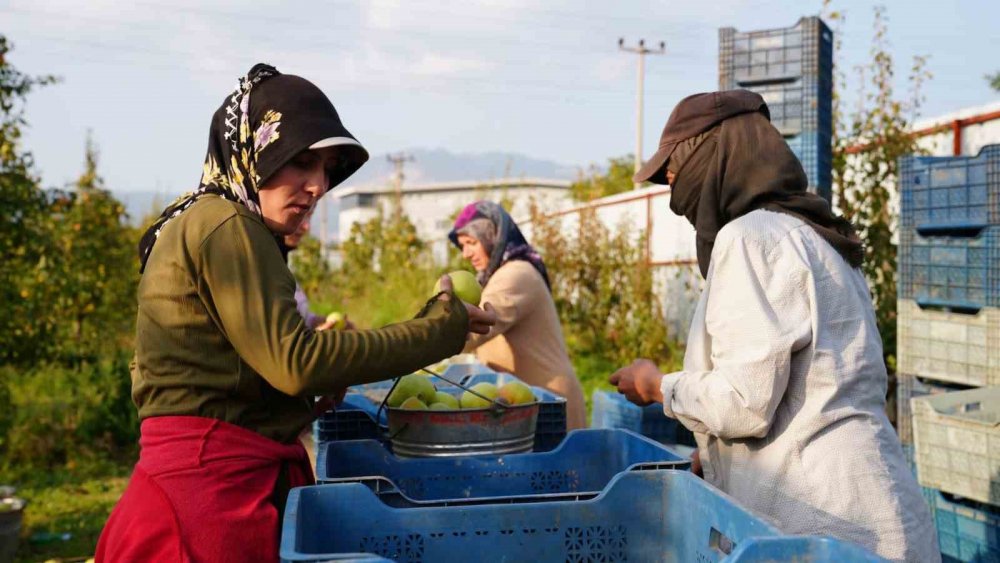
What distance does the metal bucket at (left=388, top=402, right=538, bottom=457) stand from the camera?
237cm

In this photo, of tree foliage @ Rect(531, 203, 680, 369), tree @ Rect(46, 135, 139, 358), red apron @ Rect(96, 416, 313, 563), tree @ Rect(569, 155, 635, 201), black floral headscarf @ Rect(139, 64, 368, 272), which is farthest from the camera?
tree @ Rect(569, 155, 635, 201)

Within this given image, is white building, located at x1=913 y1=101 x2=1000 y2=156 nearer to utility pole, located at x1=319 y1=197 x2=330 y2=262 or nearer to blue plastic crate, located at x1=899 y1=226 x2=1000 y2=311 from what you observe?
blue plastic crate, located at x1=899 y1=226 x2=1000 y2=311

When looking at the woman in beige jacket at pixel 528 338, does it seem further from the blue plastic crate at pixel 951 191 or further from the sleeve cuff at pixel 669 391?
the sleeve cuff at pixel 669 391

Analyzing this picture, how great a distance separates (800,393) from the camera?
6.81ft

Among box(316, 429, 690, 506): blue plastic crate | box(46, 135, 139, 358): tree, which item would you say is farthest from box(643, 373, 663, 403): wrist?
box(46, 135, 139, 358): tree

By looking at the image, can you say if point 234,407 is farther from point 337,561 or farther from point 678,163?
point 678,163

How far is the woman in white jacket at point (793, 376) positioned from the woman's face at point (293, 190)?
0.93 meters

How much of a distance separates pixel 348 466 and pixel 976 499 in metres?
2.65

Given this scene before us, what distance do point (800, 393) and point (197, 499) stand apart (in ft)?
4.38

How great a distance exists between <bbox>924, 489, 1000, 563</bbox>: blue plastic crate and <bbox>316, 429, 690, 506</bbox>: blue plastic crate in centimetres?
215

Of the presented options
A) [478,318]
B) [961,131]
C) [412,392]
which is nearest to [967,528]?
[412,392]

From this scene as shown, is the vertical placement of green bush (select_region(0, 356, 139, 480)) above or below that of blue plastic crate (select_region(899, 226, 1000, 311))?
below

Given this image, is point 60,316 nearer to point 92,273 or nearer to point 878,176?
point 92,273

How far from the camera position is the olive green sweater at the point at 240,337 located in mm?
1808
